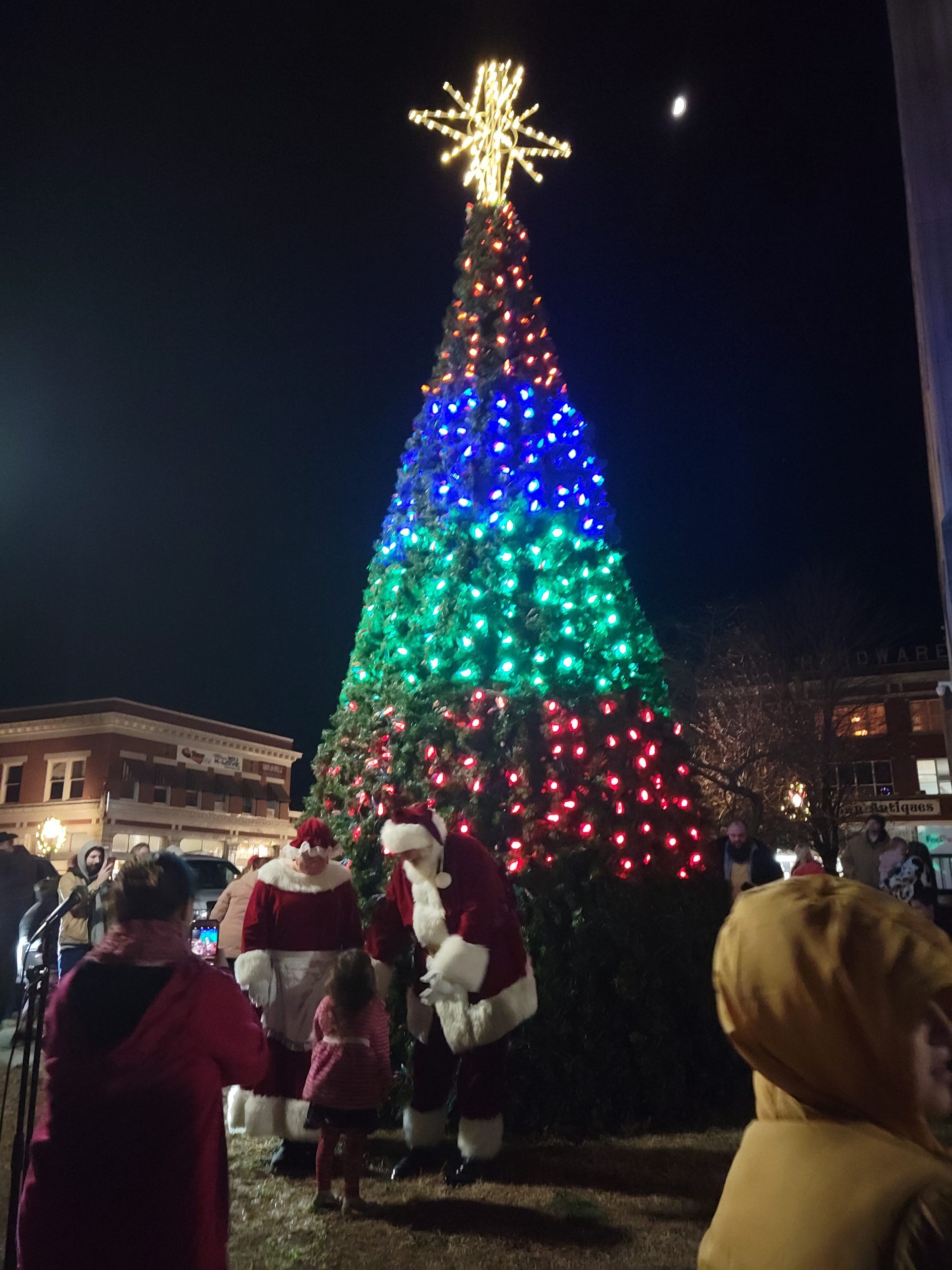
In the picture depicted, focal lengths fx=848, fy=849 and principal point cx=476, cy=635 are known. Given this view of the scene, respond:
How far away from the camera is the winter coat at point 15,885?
848cm

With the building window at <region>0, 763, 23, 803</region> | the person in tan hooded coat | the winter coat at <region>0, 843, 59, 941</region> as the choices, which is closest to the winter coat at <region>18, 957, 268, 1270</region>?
the person in tan hooded coat

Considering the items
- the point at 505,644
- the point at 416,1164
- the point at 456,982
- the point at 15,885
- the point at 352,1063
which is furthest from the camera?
the point at 15,885

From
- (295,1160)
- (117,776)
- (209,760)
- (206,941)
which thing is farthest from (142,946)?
(209,760)

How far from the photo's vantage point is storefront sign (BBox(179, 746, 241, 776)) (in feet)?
133

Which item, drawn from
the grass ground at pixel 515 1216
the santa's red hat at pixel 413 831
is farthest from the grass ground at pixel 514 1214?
the santa's red hat at pixel 413 831

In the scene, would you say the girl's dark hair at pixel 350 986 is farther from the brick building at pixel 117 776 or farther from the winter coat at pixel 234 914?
the brick building at pixel 117 776

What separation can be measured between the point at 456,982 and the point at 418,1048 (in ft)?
2.43

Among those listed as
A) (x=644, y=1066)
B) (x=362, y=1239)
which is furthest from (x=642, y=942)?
(x=362, y=1239)

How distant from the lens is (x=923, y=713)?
38.0 metres

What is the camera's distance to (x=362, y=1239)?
3857 millimetres

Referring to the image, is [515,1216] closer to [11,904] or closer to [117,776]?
[11,904]

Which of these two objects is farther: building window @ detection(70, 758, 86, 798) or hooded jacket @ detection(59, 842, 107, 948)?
building window @ detection(70, 758, 86, 798)

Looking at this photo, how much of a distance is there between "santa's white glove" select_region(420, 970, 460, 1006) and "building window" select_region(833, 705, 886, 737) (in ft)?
77.6

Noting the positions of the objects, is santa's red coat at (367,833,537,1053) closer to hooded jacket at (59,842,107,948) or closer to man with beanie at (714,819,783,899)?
man with beanie at (714,819,783,899)
